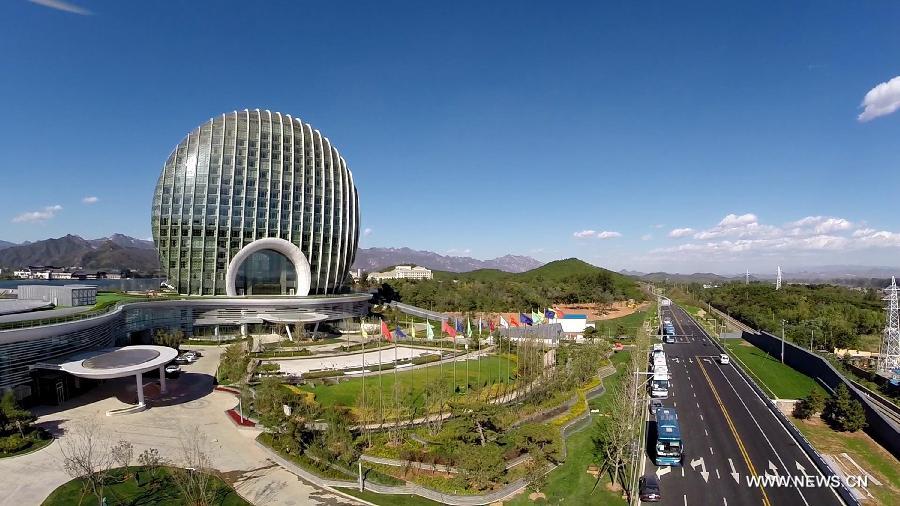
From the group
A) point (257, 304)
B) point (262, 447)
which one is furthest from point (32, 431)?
point (257, 304)

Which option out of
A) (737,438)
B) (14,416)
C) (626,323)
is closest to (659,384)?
(737,438)

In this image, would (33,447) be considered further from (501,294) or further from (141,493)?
(501,294)

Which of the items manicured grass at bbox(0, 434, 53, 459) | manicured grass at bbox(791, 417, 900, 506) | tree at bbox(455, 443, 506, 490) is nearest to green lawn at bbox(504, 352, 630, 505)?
tree at bbox(455, 443, 506, 490)

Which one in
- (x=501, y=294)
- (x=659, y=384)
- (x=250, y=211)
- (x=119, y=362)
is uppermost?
(x=250, y=211)

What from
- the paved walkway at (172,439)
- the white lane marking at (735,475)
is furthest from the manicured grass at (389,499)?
the white lane marking at (735,475)

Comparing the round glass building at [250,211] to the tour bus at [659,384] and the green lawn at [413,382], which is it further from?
the tour bus at [659,384]

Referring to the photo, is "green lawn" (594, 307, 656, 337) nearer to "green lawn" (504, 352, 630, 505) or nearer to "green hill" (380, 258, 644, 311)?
"green hill" (380, 258, 644, 311)
